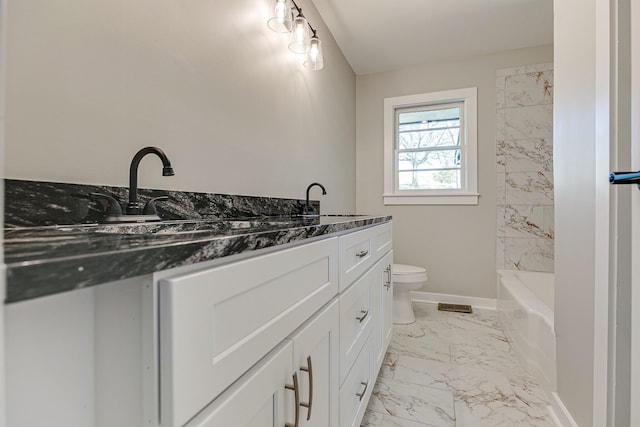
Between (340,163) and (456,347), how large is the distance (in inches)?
68.8

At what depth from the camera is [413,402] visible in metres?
1.51

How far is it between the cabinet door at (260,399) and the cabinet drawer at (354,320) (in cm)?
36

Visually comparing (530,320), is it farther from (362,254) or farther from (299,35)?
(299,35)

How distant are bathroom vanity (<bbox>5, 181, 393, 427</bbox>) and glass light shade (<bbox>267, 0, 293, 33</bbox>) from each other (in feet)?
4.47

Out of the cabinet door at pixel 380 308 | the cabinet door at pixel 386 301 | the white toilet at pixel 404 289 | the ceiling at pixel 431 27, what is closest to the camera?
the cabinet door at pixel 380 308

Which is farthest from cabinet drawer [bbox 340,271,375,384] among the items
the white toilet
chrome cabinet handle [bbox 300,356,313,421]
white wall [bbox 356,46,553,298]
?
white wall [bbox 356,46,553,298]

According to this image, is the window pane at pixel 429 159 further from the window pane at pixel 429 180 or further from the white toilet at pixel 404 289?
the white toilet at pixel 404 289

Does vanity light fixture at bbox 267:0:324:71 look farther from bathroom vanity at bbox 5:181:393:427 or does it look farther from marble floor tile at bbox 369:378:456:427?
marble floor tile at bbox 369:378:456:427

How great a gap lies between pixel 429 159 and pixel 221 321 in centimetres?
305

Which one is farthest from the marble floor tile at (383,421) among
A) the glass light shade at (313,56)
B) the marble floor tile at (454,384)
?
the glass light shade at (313,56)

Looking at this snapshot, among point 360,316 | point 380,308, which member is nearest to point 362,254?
point 360,316

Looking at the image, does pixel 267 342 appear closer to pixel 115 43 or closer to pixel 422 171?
pixel 115 43

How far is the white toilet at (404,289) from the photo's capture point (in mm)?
2463

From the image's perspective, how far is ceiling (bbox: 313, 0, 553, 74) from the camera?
7.32 ft
